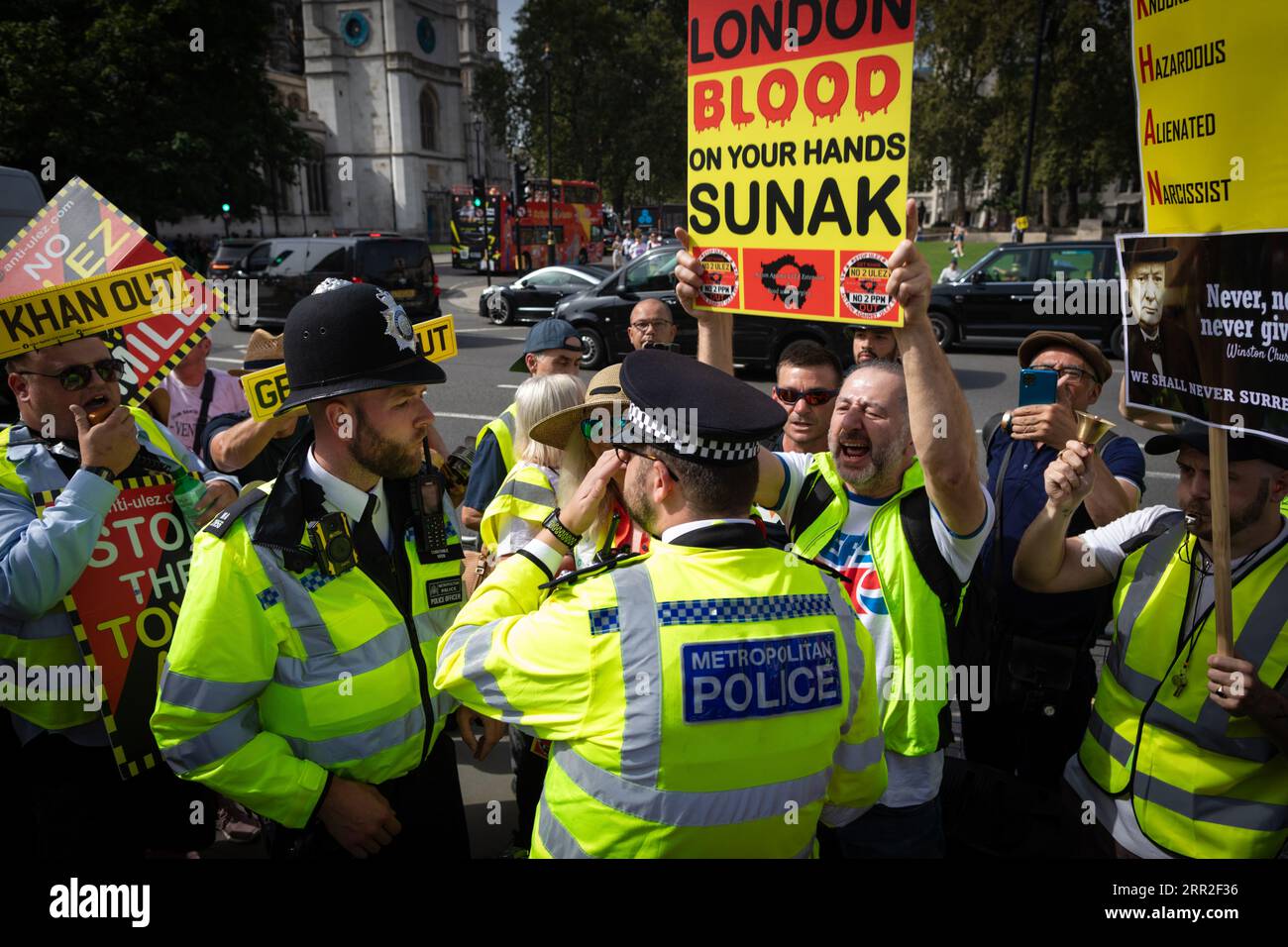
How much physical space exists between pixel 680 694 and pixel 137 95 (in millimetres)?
30603

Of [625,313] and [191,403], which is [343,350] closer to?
[191,403]

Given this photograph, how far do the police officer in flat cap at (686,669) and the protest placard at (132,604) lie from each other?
4.01 feet

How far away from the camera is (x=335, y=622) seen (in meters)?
2.12

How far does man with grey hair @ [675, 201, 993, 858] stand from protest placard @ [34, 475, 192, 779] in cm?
175

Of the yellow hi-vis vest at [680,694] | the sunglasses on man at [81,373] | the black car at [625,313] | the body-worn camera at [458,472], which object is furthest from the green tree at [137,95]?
the yellow hi-vis vest at [680,694]

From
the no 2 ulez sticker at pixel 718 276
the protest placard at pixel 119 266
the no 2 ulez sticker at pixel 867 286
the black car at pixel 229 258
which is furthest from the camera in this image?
the black car at pixel 229 258

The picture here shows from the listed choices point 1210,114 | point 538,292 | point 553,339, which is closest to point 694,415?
point 1210,114

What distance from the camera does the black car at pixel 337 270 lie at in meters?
16.3

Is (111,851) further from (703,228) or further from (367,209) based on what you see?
(367,209)

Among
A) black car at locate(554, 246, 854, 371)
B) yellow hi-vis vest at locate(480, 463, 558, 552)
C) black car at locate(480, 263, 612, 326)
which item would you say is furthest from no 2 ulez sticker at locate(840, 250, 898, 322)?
black car at locate(480, 263, 612, 326)

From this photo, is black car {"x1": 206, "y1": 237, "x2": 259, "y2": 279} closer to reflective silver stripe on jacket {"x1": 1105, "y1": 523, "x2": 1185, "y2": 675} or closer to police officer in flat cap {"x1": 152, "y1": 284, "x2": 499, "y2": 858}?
police officer in flat cap {"x1": 152, "y1": 284, "x2": 499, "y2": 858}

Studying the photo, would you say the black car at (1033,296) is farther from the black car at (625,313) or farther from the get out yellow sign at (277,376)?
the get out yellow sign at (277,376)

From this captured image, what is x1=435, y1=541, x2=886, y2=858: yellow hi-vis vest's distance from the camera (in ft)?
5.38
